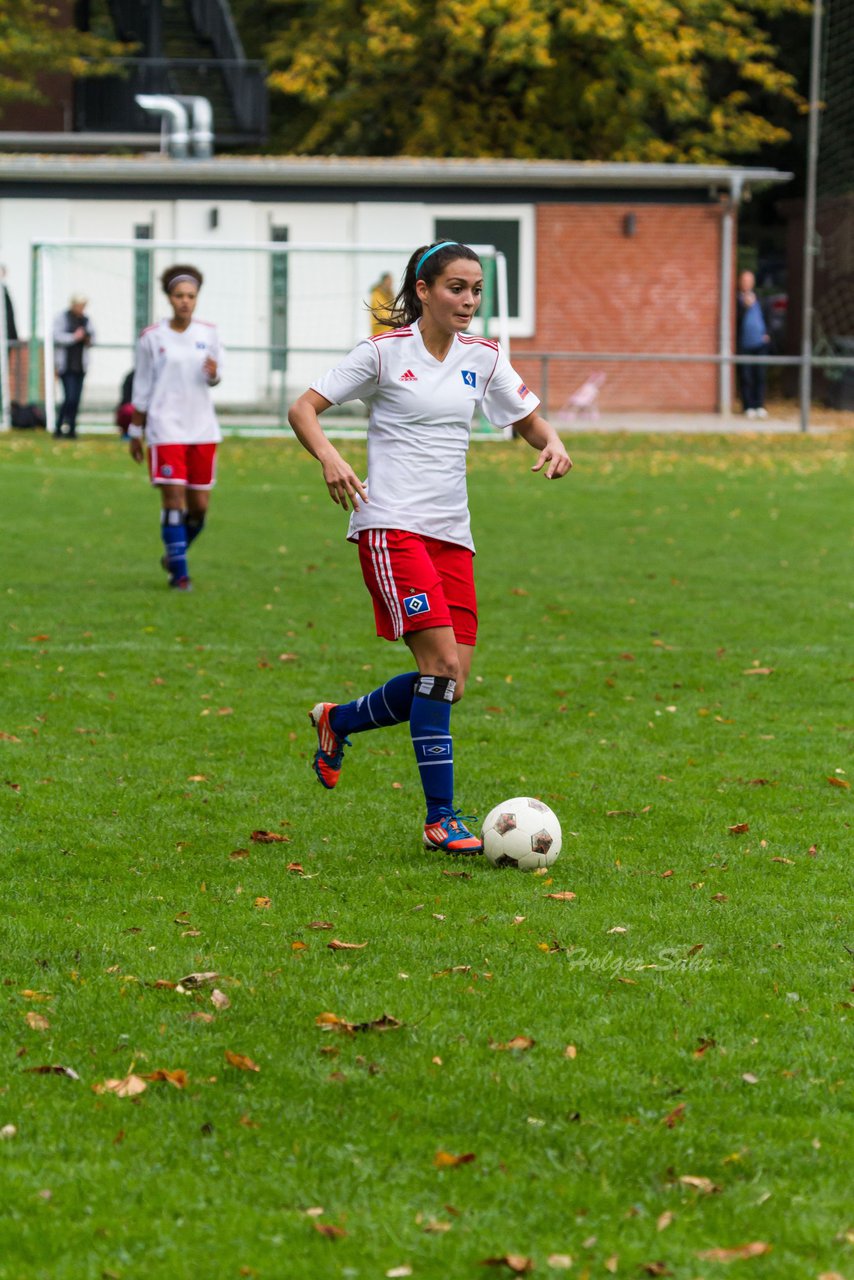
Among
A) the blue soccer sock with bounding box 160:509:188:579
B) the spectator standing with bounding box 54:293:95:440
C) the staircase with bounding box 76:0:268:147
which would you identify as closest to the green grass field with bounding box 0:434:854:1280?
the blue soccer sock with bounding box 160:509:188:579

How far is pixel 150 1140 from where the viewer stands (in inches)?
140

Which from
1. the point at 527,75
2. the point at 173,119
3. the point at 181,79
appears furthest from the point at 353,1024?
the point at 181,79

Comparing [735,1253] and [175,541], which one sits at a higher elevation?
[175,541]

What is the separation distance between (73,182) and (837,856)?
84.4ft

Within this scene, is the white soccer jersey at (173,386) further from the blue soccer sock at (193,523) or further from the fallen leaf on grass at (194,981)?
the fallen leaf on grass at (194,981)

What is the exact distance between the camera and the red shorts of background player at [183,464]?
1144cm

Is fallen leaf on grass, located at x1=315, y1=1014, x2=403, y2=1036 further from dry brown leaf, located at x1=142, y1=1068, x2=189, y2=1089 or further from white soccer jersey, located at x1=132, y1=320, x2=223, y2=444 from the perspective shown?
white soccer jersey, located at x1=132, y1=320, x2=223, y2=444

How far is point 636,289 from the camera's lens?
29688 millimetres

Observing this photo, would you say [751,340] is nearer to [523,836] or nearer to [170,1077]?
[523,836]

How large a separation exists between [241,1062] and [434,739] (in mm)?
2072

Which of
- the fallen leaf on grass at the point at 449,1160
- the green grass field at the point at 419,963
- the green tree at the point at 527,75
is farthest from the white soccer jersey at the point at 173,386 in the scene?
the green tree at the point at 527,75

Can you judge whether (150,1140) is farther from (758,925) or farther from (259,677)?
(259,677)

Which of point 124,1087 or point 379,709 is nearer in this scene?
point 124,1087

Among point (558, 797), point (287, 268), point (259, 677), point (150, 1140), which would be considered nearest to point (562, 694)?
point (259, 677)
